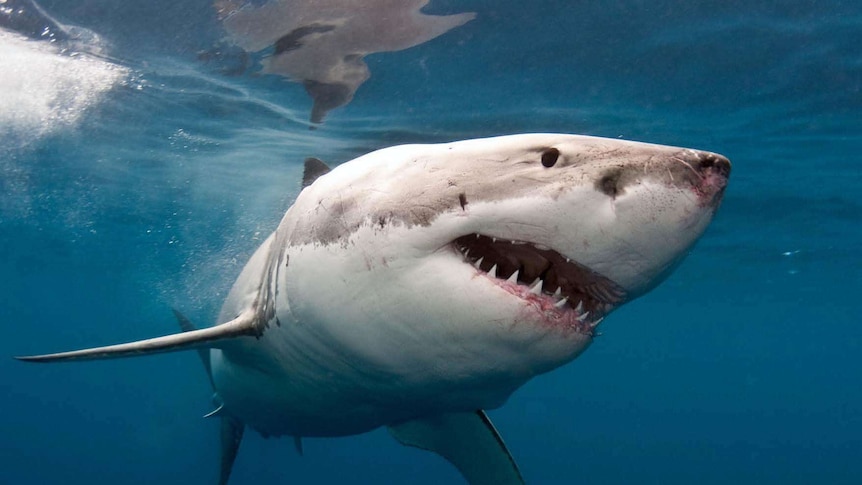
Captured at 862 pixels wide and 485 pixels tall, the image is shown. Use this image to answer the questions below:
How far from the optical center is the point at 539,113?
45.4 feet

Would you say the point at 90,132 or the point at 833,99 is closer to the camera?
the point at 833,99

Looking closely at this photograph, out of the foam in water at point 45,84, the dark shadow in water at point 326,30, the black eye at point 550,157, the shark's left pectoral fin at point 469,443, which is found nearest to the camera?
the black eye at point 550,157

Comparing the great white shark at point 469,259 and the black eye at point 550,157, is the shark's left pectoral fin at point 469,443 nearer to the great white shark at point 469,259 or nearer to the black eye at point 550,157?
the great white shark at point 469,259

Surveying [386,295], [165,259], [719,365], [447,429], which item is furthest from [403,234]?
[719,365]

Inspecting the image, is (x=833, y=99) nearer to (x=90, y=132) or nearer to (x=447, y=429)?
(x=447, y=429)

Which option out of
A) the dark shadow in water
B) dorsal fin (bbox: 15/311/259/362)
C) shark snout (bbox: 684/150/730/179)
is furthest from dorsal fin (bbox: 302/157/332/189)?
the dark shadow in water

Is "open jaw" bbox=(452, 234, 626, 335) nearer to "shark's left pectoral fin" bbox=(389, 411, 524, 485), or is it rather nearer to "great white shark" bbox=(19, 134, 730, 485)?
"great white shark" bbox=(19, 134, 730, 485)

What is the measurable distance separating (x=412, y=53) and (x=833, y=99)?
8.83 metres

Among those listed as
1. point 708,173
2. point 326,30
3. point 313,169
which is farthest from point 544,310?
point 326,30

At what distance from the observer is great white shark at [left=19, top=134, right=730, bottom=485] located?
2.17m

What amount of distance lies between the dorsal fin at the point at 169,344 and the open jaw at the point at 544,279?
2133 mm

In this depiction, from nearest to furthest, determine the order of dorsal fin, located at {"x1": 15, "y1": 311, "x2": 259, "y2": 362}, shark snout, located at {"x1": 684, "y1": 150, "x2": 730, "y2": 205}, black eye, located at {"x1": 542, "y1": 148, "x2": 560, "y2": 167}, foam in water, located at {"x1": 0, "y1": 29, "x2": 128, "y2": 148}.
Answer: shark snout, located at {"x1": 684, "y1": 150, "x2": 730, "y2": 205}, black eye, located at {"x1": 542, "y1": 148, "x2": 560, "y2": 167}, dorsal fin, located at {"x1": 15, "y1": 311, "x2": 259, "y2": 362}, foam in water, located at {"x1": 0, "y1": 29, "x2": 128, "y2": 148}

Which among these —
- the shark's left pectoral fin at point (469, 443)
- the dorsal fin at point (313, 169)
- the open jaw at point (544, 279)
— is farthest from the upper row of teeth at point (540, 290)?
the dorsal fin at point (313, 169)

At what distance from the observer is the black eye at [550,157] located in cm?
234
